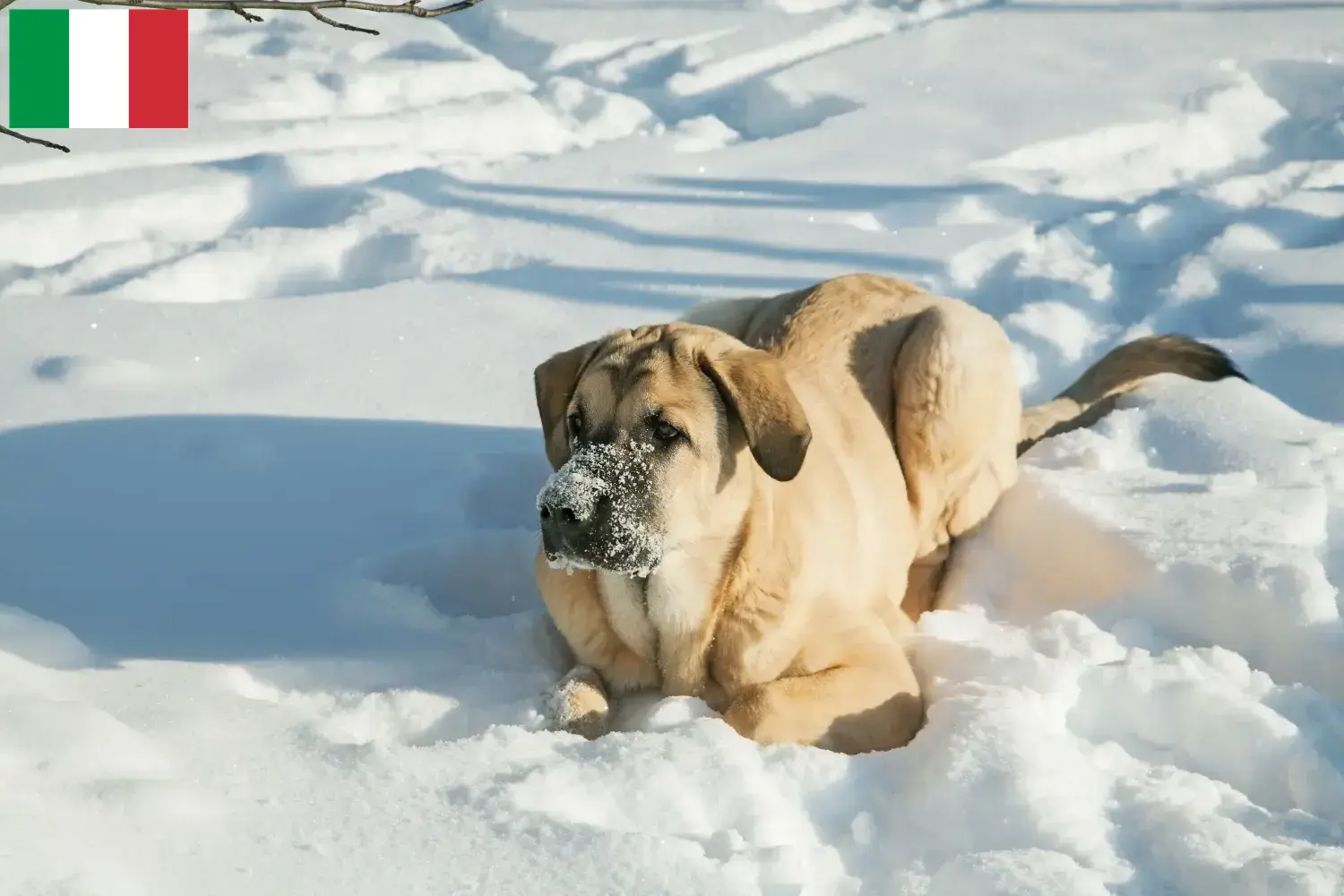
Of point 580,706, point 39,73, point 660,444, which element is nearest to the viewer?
point 660,444

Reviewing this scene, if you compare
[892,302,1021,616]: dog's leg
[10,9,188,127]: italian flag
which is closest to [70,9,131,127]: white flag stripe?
[10,9,188,127]: italian flag

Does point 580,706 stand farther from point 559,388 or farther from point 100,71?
point 100,71

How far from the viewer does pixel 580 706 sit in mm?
3770

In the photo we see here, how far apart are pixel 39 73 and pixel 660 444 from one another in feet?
24.5

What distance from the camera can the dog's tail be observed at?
5.44 metres

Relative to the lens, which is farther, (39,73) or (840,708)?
(39,73)

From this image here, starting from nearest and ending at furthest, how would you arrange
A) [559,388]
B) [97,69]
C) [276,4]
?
[276,4] < [559,388] < [97,69]

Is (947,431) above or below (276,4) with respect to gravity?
below

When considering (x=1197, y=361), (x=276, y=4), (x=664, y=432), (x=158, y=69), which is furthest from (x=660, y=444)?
(x=158, y=69)

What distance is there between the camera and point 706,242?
7.48 m

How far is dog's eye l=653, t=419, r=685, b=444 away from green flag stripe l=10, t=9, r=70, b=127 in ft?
21.6

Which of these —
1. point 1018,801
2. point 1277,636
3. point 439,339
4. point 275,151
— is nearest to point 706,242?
point 439,339

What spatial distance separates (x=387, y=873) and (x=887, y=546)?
7.39 feet

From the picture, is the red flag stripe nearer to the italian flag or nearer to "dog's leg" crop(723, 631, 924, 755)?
the italian flag
